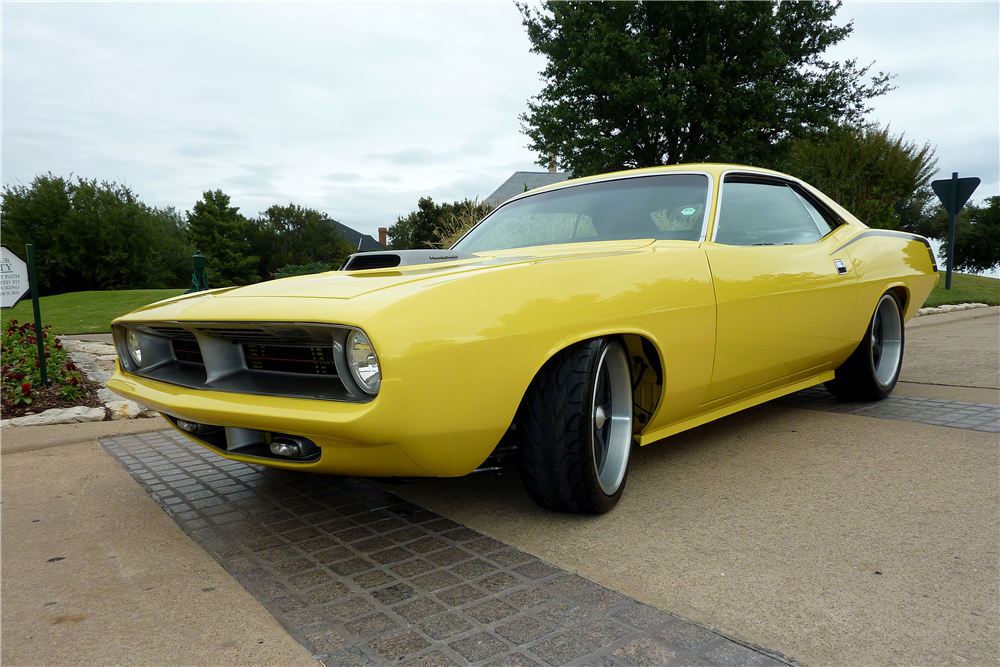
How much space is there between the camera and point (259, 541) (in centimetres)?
236

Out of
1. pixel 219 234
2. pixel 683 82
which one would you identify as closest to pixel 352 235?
pixel 219 234

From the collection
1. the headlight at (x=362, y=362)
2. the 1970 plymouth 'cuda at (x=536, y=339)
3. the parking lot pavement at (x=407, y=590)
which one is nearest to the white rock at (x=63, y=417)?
the parking lot pavement at (x=407, y=590)

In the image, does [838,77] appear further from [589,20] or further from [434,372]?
[434,372]

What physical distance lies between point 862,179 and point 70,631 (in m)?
26.6

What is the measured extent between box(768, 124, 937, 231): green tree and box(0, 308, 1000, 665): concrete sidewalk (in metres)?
17.3

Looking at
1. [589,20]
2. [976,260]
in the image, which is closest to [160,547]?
[589,20]

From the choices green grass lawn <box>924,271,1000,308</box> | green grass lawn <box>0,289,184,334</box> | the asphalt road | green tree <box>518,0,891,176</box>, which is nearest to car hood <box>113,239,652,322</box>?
the asphalt road

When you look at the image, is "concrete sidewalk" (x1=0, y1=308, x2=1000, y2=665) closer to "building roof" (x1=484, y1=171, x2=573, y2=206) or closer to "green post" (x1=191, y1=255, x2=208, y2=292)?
"green post" (x1=191, y1=255, x2=208, y2=292)

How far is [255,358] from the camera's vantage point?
225 centimetres

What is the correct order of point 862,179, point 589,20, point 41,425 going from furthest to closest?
point 862,179 → point 589,20 → point 41,425

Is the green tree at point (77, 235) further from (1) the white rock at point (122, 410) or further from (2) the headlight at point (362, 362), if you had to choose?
(2) the headlight at point (362, 362)

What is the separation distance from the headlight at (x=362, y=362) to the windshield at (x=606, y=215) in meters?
1.55

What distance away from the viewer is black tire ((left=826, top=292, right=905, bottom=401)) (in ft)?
13.2

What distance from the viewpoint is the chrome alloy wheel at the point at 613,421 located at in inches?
98.2
